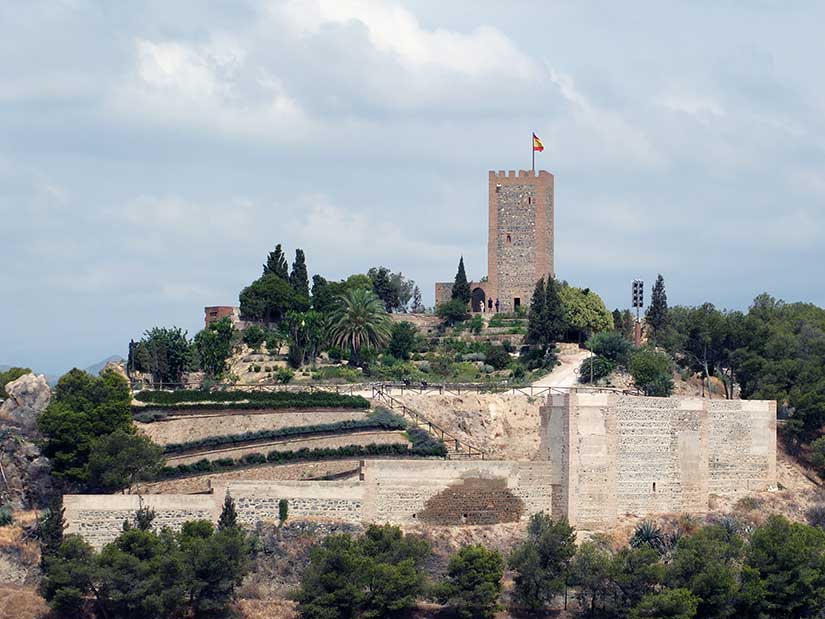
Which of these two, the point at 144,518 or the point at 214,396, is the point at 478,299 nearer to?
the point at 214,396

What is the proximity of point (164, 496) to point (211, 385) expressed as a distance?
16.9 meters

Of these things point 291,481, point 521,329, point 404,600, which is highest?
point 521,329

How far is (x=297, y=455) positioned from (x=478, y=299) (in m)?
34.7

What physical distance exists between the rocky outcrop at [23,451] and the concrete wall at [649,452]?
17128 millimetres

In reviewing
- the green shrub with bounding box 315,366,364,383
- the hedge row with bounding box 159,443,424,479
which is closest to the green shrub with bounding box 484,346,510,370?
the green shrub with bounding box 315,366,364,383

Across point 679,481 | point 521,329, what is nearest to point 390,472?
point 679,481

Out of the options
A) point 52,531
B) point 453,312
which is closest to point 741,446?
point 52,531

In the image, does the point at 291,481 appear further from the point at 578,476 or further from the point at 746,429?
the point at 746,429

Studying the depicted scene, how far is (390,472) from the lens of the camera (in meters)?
55.8

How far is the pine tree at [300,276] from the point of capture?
87.2m

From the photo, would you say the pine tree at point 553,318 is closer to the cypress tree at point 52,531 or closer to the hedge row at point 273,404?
the hedge row at point 273,404

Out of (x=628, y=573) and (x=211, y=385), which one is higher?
(x=211, y=385)

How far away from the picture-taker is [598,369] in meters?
75.9

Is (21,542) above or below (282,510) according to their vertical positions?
below
